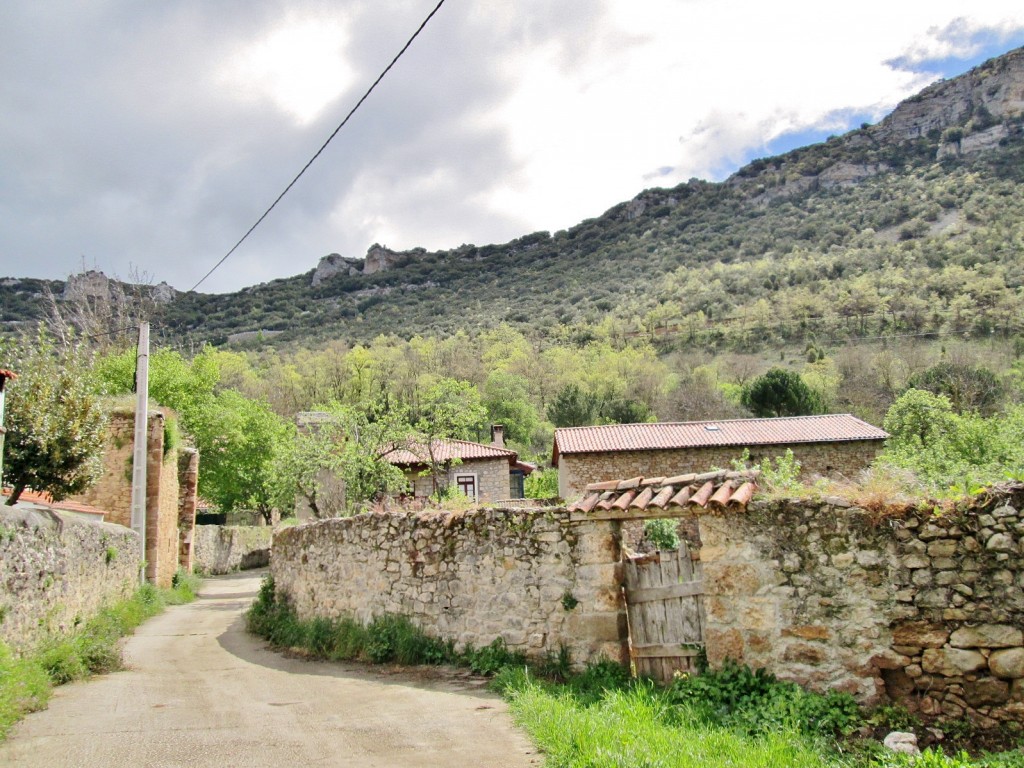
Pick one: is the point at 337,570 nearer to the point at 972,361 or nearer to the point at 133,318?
the point at 133,318

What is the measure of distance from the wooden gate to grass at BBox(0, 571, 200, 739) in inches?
233

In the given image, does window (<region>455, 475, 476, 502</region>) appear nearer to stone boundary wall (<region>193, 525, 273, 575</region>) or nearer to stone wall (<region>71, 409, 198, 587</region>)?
stone boundary wall (<region>193, 525, 273, 575</region>)

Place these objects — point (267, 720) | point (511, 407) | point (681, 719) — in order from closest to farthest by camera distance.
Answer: point (681, 719)
point (267, 720)
point (511, 407)

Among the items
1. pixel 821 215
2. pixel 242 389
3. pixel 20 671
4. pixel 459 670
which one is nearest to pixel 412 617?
pixel 459 670

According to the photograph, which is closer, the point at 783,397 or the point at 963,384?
the point at 963,384

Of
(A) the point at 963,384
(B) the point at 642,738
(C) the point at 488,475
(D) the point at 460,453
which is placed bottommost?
(B) the point at 642,738

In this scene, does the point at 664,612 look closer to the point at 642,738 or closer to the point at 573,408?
the point at 642,738

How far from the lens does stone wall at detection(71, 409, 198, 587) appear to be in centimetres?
1864

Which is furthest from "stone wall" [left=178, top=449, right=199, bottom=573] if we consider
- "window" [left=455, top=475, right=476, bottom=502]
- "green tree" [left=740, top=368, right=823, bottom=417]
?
"green tree" [left=740, top=368, right=823, bottom=417]

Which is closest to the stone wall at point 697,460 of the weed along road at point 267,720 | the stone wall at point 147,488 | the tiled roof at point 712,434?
the tiled roof at point 712,434

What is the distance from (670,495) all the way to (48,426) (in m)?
10.6

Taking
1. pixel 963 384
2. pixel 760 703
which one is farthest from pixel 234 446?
pixel 963 384

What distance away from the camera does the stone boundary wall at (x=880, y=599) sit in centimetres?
593

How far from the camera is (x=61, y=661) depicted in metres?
8.41
